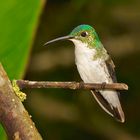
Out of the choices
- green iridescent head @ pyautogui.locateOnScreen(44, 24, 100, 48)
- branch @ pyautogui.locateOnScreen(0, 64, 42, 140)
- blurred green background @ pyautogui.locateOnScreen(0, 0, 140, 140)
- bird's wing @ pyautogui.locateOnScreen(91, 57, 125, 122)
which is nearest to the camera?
branch @ pyautogui.locateOnScreen(0, 64, 42, 140)

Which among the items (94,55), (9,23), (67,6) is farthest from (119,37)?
(9,23)

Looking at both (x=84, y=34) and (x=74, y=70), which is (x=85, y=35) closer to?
(x=84, y=34)

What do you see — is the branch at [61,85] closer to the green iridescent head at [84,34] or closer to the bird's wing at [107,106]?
the bird's wing at [107,106]

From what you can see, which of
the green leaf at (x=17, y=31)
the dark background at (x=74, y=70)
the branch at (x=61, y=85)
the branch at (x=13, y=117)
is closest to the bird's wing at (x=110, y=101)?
the green leaf at (x=17, y=31)

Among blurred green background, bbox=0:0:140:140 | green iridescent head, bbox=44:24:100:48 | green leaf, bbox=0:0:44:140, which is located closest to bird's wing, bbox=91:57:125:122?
green iridescent head, bbox=44:24:100:48

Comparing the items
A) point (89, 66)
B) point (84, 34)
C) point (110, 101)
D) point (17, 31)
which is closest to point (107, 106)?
point (110, 101)

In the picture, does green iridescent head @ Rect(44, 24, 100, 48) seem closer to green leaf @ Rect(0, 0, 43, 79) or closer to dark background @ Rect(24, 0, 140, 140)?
green leaf @ Rect(0, 0, 43, 79)

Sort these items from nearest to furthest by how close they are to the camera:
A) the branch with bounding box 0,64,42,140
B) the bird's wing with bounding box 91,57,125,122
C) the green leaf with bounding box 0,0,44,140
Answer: the branch with bounding box 0,64,42,140
the green leaf with bounding box 0,0,44,140
the bird's wing with bounding box 91,57,125,122
